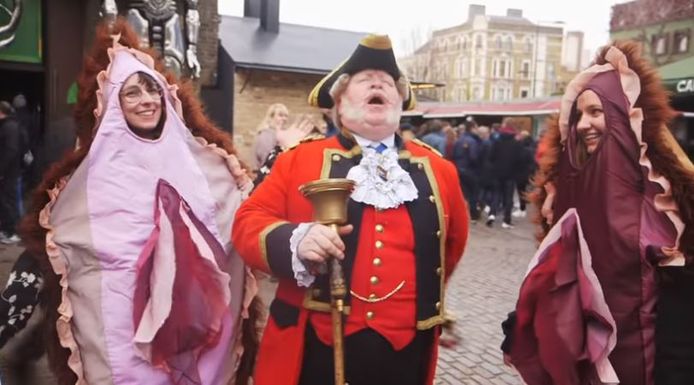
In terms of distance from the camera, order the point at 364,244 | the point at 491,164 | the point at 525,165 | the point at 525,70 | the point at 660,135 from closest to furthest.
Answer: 1. the point at 364,244
2. the point at 660,135
3. the point at 491,164
4. the point at 525,165
5. the point at 525,70

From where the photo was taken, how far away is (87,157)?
2447 mm

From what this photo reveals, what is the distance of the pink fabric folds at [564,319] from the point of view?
2201mm

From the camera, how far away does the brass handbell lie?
6.13 ft

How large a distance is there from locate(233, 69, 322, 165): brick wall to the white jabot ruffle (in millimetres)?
10368

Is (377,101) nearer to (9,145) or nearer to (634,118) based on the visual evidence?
(634,118)

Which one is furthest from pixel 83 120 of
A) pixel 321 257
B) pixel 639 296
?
pixel 639 296

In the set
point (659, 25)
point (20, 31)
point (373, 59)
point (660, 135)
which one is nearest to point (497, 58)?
point (659, 25)

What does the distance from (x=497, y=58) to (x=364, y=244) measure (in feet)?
224

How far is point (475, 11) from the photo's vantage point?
66562mm

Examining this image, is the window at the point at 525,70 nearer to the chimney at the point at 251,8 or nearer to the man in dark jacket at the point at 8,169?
the chimney at the point at 251,8

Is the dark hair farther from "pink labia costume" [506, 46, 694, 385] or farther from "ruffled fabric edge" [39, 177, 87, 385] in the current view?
"pink labia costume" [506, 46, 694, 385]

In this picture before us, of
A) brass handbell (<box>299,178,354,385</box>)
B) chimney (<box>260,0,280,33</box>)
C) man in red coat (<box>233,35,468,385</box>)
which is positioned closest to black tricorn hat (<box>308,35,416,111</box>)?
man in red coat (<box>233,35,468,385</box>)

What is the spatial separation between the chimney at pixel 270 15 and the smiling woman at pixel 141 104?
12.7 meters

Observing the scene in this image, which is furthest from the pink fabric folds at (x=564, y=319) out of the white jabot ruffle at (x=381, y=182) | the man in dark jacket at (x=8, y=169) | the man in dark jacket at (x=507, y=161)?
the man in dark jacket at (x=507, y=161)
